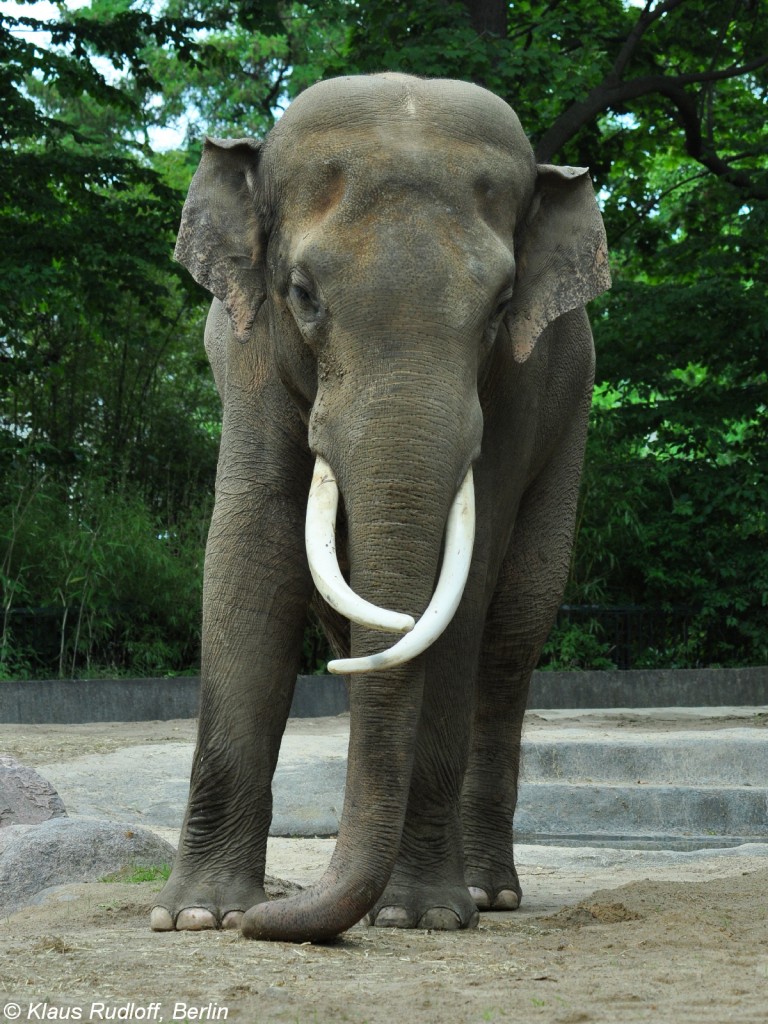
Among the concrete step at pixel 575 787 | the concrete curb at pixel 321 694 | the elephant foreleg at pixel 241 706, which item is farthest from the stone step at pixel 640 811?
the concrete curb at pixel 321 694

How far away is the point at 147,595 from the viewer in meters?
16.6

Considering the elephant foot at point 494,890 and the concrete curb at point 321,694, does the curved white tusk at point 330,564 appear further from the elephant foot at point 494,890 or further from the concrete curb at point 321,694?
the concrete curb at point 321,694

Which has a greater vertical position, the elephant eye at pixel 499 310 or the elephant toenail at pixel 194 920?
the elephant eye at pixel 499 310

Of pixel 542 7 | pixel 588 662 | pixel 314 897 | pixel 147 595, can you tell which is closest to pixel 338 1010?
pixel 314 897

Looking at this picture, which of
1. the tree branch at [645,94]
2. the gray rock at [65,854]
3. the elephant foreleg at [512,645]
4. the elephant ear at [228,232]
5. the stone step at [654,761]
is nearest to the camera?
the elephant ear at [228,232]

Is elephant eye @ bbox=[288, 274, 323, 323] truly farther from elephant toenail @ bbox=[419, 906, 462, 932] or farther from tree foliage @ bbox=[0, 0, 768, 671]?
tree foliage @ bbox=[0, 0, 768, 671]

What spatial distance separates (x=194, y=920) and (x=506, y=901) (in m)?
1.54

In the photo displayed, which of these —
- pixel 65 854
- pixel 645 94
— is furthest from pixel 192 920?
pixel 645 94

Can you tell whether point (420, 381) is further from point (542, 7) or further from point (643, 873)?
point (542, 7)

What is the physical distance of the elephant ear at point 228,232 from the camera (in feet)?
16.8

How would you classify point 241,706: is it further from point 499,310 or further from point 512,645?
point 512,645

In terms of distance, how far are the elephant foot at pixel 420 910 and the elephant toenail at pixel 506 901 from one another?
0.91 meters

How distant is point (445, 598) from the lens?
13.8 ft

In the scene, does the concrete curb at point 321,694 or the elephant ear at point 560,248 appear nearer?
the elephant ear at point 560,248
